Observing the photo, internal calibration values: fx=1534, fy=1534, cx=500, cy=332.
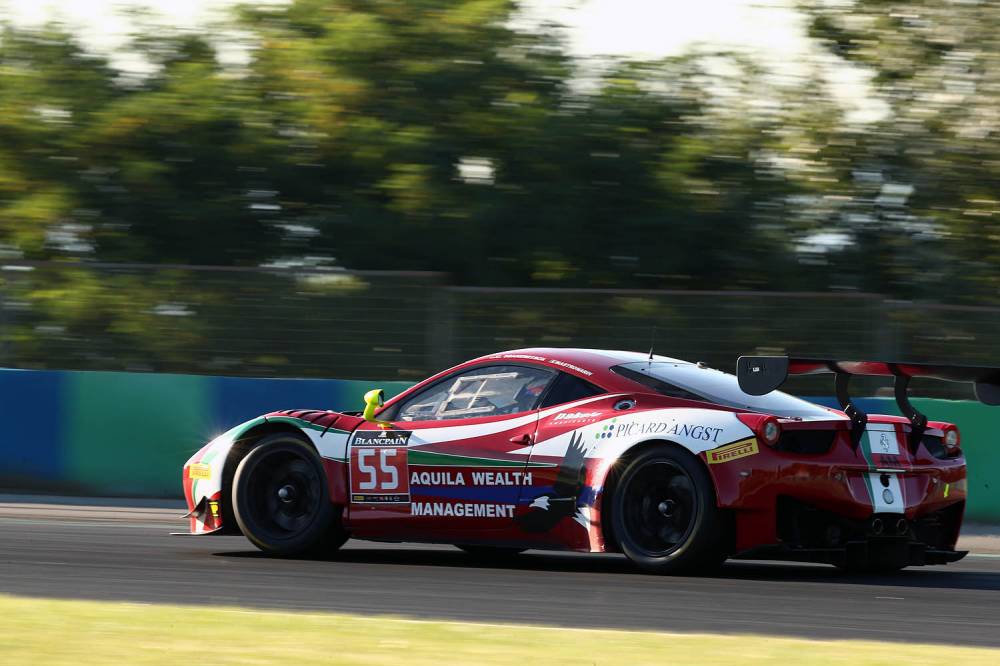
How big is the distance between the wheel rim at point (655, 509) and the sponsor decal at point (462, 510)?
722 millimetres

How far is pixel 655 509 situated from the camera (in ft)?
26.1

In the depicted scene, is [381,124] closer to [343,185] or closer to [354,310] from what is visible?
[343,185]

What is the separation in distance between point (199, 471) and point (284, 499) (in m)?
0.61

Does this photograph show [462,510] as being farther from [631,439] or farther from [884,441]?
[884,441]

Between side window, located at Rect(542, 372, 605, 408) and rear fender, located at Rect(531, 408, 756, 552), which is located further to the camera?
side window, located at Rect(542, 372, 605, 408)

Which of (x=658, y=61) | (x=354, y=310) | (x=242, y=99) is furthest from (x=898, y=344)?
(x=242, y=99)

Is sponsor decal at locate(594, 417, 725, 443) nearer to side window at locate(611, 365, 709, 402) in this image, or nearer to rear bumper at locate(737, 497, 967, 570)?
side window at locate(611, 365, 709, 402)

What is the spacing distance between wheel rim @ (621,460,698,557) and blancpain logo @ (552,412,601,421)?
0.48 m

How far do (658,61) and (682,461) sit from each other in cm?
1186

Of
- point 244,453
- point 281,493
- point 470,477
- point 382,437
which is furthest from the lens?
point 244,453

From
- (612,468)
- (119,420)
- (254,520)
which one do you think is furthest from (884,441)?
(119,420)

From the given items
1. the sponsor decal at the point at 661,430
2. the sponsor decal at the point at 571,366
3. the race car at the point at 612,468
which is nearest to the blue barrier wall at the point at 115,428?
the race car at the point at 612,468

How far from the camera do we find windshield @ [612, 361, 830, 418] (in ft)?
26.9

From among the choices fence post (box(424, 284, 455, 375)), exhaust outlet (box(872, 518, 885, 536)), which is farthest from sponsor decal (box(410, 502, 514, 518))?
fence post (box(424, 284, 455, 375))
